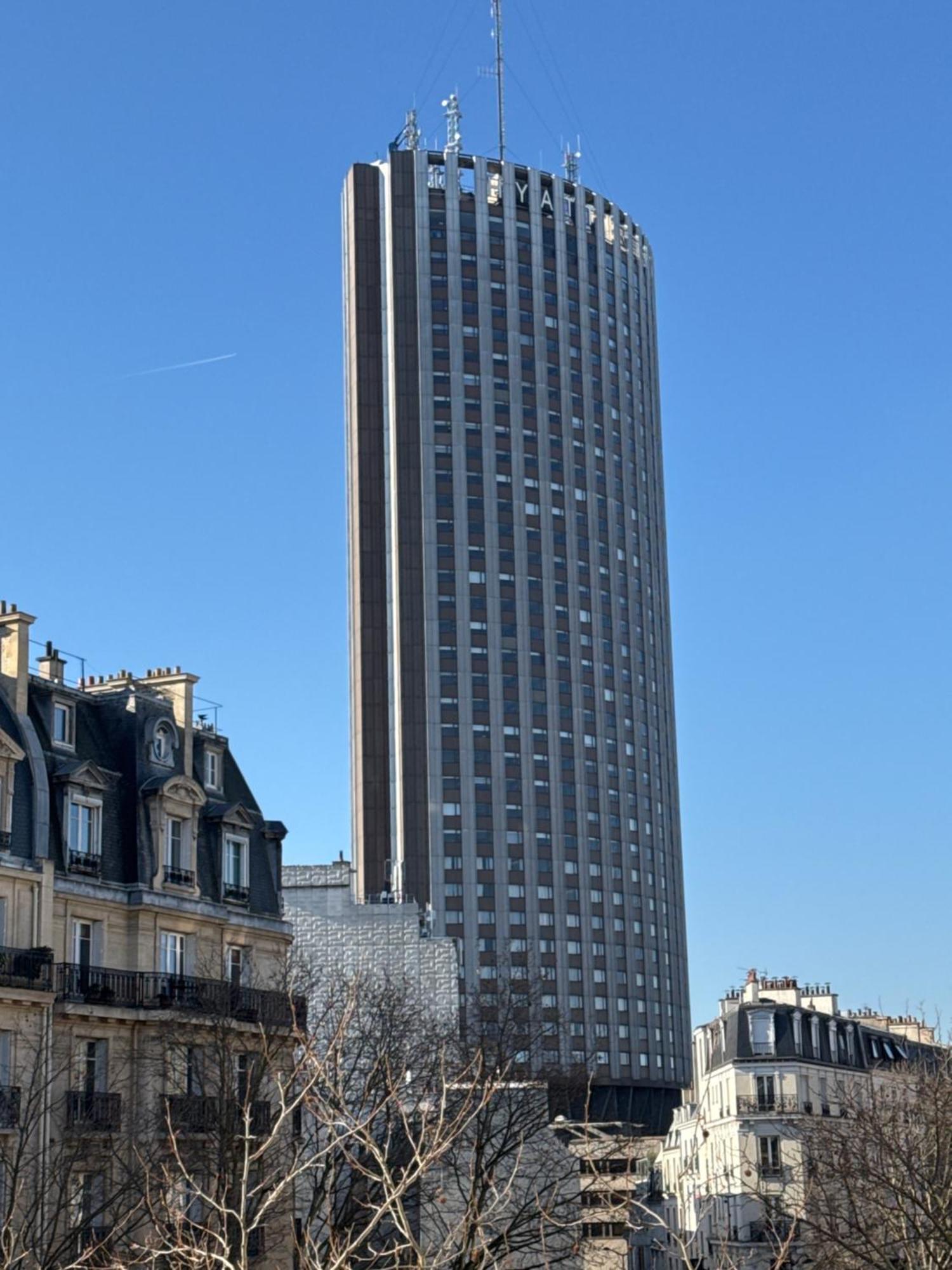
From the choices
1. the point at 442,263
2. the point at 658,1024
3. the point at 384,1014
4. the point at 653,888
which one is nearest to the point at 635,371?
the point at 442,263

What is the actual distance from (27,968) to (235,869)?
10.6 metres

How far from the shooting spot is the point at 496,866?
15275cm

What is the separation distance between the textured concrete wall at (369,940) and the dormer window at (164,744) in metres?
24.7

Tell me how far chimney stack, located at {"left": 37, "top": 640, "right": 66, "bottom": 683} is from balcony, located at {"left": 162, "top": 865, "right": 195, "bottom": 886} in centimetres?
666

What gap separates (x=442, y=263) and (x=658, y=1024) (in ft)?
245

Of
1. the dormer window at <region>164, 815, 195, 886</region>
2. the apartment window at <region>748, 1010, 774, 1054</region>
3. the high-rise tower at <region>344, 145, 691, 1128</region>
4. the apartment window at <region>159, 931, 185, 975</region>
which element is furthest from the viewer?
the high-rise tower at <region>344, 145, 691, 1128</region>

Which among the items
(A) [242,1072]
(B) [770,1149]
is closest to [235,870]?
(A) [242,1072]

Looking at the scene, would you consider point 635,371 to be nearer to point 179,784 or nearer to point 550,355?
point 550,355

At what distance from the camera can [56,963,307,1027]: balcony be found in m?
47.2

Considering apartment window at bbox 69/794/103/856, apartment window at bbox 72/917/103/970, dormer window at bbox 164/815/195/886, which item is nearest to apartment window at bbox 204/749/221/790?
dormer window at bbox 164/815/195/886

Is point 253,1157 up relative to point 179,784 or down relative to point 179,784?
down

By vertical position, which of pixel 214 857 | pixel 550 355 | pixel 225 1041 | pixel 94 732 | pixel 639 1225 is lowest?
pixel 639 1225

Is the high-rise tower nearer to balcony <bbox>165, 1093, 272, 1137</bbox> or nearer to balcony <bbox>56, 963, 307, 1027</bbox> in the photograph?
balcony <bbox>56, 963, 307, 1027</bbox>

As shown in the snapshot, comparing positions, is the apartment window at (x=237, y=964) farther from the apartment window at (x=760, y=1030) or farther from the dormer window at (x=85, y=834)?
the apartment window at (x=760, y=1030)
